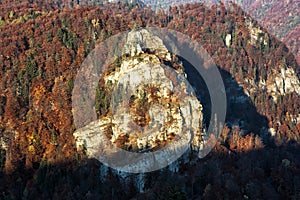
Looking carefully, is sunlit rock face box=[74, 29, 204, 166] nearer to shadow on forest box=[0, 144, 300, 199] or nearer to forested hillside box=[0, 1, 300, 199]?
shadow on forest box=[0, 144, 300, 199]

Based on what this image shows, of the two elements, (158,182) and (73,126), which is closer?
(158,182)

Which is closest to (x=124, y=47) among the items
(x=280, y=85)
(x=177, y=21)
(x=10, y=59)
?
(x=10, y=59)

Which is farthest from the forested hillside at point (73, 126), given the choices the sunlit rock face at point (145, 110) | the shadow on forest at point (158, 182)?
the sunlit rock face at point (145, 110)

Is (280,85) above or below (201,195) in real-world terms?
above

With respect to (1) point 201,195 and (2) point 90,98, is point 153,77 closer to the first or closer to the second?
(2) point 90,98

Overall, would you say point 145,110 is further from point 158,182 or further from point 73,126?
point 73,126

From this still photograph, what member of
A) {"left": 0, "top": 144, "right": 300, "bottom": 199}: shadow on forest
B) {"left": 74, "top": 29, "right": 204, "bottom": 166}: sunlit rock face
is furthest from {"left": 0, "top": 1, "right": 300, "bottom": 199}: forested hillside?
{"left": 74, "top": 29, "right": 204, "bottom": 166}: sunlit rock face

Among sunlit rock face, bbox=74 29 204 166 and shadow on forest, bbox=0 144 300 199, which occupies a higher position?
sunlit rock face, bbox=74 29 204 166

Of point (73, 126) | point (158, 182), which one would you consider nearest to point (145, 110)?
point (158, 182)
